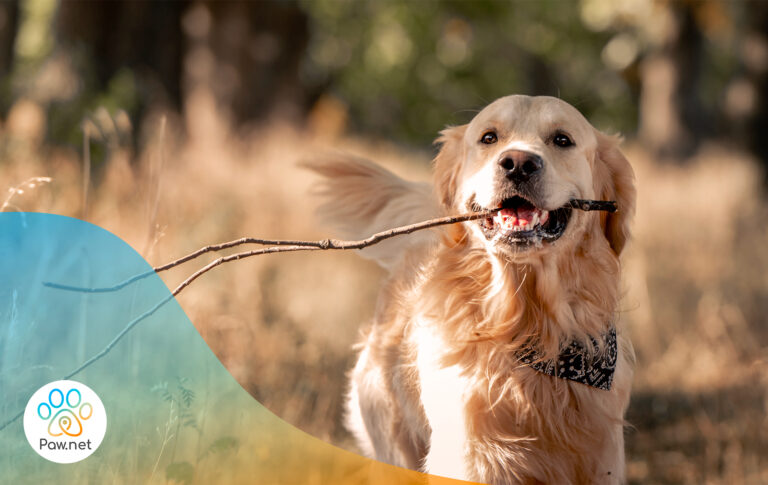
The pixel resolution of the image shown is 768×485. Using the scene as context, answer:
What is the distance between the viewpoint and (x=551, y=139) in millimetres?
2578

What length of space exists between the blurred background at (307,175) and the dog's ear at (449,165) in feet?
1.24

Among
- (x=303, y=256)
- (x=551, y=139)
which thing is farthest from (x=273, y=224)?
(x=551, y=139)

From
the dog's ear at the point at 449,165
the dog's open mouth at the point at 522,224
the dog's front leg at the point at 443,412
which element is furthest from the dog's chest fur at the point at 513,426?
the dog's ear at the point at 449,165

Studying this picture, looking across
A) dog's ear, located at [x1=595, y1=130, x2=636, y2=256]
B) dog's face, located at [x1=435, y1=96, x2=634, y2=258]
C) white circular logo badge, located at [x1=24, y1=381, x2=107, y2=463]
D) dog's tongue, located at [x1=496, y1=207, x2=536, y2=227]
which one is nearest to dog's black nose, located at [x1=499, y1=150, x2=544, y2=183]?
dog's face, located at [x1=435, y1=96, x2=634, y2=258]

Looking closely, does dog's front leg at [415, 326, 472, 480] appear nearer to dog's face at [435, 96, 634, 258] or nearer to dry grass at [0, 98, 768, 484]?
dog's face at [435, 96, 634, 258]

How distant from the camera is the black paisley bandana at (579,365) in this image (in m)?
2.53

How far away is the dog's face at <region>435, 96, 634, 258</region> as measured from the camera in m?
2.38

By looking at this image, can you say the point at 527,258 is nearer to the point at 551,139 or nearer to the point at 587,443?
the point at 551,139

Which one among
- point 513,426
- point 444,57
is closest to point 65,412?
point 513,426

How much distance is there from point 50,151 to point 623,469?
4862mm

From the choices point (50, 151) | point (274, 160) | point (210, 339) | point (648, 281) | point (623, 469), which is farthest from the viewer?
point (274, 160)

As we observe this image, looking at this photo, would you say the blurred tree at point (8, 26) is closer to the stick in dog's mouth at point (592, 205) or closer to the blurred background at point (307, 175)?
the blurred background at point (307, 175)

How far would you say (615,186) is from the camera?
9.23 feet

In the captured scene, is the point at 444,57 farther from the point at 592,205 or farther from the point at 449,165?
the point at 592,205
